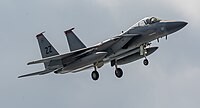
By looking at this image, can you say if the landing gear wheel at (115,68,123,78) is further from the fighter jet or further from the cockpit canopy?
the cockpit canopy

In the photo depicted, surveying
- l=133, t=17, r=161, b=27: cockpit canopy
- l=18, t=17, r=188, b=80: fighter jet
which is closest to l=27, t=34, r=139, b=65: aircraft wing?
l=18, t=17, r=188, b=80: fighter jet

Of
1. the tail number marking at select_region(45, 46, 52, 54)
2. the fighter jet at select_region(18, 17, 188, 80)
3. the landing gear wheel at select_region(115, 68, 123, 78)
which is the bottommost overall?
the landing gear wheel at select_region(115, 68, 123, 78)

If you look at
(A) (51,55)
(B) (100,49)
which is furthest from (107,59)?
(A) (51,55)

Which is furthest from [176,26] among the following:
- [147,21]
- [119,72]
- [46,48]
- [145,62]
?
[46,48]

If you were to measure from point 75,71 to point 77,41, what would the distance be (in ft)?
8.04

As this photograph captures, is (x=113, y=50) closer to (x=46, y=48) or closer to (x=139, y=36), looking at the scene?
(x=139, y=36)

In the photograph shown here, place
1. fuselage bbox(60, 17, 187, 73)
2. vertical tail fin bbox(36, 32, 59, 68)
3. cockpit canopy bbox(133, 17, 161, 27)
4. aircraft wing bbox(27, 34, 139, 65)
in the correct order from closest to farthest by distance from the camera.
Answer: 1. fuselage bbox(60, 17, 187, 73)
2. cockpit canopy bbox(133, 17, 161, 27)
3. aircraft wing bbox(27, 34, 139, 65)
4. vertical tail fin bbox(36, 32, 59, 68)

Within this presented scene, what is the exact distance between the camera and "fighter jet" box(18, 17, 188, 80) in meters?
45.6

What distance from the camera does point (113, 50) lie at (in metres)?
46.9

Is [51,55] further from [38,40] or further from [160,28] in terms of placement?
[160,28]

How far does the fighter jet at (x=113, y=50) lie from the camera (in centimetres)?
4556

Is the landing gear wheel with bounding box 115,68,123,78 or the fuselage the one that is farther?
the landing gear wheel with bounding box 115,68,123,78

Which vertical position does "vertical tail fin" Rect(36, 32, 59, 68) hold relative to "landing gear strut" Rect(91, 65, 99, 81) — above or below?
above

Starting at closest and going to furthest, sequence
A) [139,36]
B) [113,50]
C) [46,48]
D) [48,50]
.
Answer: [139,36] → [113,50] → [48,50] → [46,48]
